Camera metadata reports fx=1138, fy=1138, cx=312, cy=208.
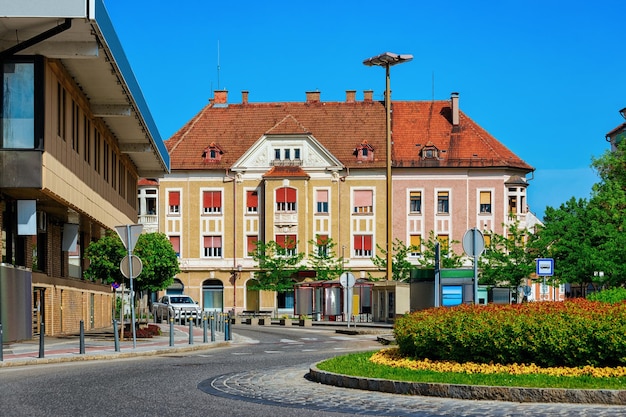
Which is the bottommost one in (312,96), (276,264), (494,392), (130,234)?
(494,392)

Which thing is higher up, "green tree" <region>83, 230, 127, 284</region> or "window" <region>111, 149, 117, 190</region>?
"window" <region>111, 149, 117, 190</region>

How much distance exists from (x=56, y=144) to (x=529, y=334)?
67.7ft

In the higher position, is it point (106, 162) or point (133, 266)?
point (106, 162)

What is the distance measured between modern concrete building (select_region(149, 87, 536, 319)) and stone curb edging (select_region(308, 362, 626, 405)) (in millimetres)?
68298

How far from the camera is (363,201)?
8500 centimetres

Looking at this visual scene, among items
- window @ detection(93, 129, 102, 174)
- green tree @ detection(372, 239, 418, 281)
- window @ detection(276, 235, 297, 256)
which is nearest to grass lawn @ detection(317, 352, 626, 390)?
window @ detection(93, 129, 102, 174)

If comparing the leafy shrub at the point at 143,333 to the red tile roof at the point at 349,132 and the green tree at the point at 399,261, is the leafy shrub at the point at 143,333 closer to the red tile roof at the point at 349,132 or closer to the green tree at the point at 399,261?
the green tree at the point at 399,261

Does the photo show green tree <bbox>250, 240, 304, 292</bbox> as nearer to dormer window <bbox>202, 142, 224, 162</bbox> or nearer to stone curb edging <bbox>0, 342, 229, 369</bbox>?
dormer window <bbox>202, 142, 224, 162</bbox>

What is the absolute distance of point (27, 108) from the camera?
3088cm

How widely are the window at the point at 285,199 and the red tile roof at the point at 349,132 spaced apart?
166 inches

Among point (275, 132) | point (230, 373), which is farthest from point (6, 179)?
point (275, 132)

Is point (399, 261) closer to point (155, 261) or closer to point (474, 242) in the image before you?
point (155, 261)

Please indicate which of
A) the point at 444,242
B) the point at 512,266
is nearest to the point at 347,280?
the point at 512,266

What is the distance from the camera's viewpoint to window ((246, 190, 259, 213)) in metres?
85.4
